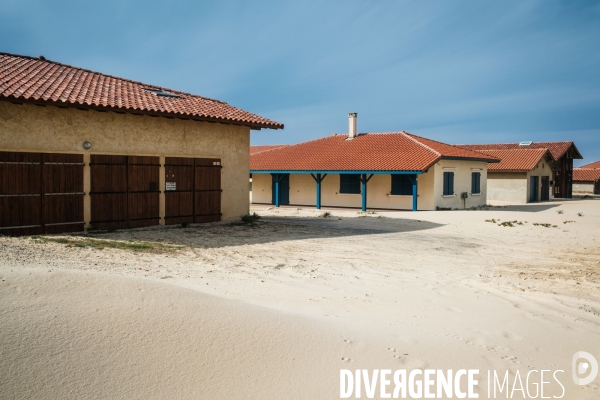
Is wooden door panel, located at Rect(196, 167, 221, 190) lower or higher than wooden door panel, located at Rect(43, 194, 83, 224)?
higher

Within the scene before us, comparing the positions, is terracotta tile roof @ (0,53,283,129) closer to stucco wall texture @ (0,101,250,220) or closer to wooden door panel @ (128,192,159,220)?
stucco wall texture @ (0,101,250,220)

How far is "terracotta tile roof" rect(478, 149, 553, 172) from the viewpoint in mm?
36344

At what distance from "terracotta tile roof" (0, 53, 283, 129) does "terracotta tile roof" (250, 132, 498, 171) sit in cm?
1035

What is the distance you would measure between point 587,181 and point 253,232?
Answer: 53.5 meters

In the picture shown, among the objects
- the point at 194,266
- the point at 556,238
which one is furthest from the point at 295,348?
the point at 556,238

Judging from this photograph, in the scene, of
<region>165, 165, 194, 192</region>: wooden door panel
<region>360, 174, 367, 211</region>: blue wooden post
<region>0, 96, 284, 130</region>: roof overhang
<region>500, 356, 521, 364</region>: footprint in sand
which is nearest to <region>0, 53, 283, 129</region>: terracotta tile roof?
<region>0, 96, 284, 130</region>: roof overhang

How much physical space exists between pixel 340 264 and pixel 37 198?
292 inches

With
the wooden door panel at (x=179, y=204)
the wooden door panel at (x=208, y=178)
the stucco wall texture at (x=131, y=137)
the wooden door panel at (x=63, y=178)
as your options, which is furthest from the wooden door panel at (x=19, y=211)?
the wooden door panel at (x=208, y=178)

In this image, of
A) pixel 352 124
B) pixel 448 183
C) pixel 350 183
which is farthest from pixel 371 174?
pixel 352 124

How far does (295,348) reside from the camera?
484cm

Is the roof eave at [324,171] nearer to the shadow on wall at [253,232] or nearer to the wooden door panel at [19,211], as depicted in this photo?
the shadow on wall at [253,232]

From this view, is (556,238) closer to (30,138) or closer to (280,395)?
(280,395)

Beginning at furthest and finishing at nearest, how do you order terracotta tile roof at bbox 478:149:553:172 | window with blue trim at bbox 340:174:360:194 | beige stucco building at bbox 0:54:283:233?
terracotta tile roof at bbox 478:149:553:172 < window with blue trim at bbox 340:174:360:194 < beige stucco building at bbox 0:54:283:233

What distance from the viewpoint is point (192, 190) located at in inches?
604
